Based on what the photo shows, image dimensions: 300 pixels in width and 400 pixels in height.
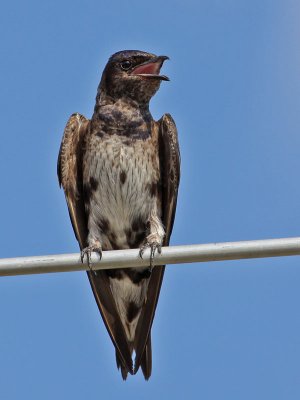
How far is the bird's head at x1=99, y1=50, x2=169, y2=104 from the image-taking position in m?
8.93

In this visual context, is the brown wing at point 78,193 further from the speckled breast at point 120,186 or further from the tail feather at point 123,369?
the tail feather at point 123,369

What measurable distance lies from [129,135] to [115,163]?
1.07 ft

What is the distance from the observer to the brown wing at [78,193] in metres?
8.30

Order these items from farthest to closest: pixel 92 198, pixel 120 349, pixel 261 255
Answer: pixel 92 198, pixel 120 349, pixel 261 255

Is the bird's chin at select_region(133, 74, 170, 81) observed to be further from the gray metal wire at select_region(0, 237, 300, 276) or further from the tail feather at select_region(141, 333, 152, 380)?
the gray metal wire at select_region(0, 237, 300, 276)

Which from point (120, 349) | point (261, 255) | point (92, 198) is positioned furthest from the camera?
point (92, 198)

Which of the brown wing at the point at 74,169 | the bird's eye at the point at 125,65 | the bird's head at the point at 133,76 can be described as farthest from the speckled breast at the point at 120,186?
the bird's eye at the point at 125,65

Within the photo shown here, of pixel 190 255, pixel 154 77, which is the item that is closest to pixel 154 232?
pixel 154 77

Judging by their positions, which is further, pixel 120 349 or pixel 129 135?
pixel 129 135

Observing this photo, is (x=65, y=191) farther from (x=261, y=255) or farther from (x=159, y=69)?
(x=261, y=255)

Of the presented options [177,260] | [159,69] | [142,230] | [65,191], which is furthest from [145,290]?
[177,260]

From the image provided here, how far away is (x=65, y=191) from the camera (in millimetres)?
8727

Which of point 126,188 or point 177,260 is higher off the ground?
A: point 126,188

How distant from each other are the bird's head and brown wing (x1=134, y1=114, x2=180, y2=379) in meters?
0.33
